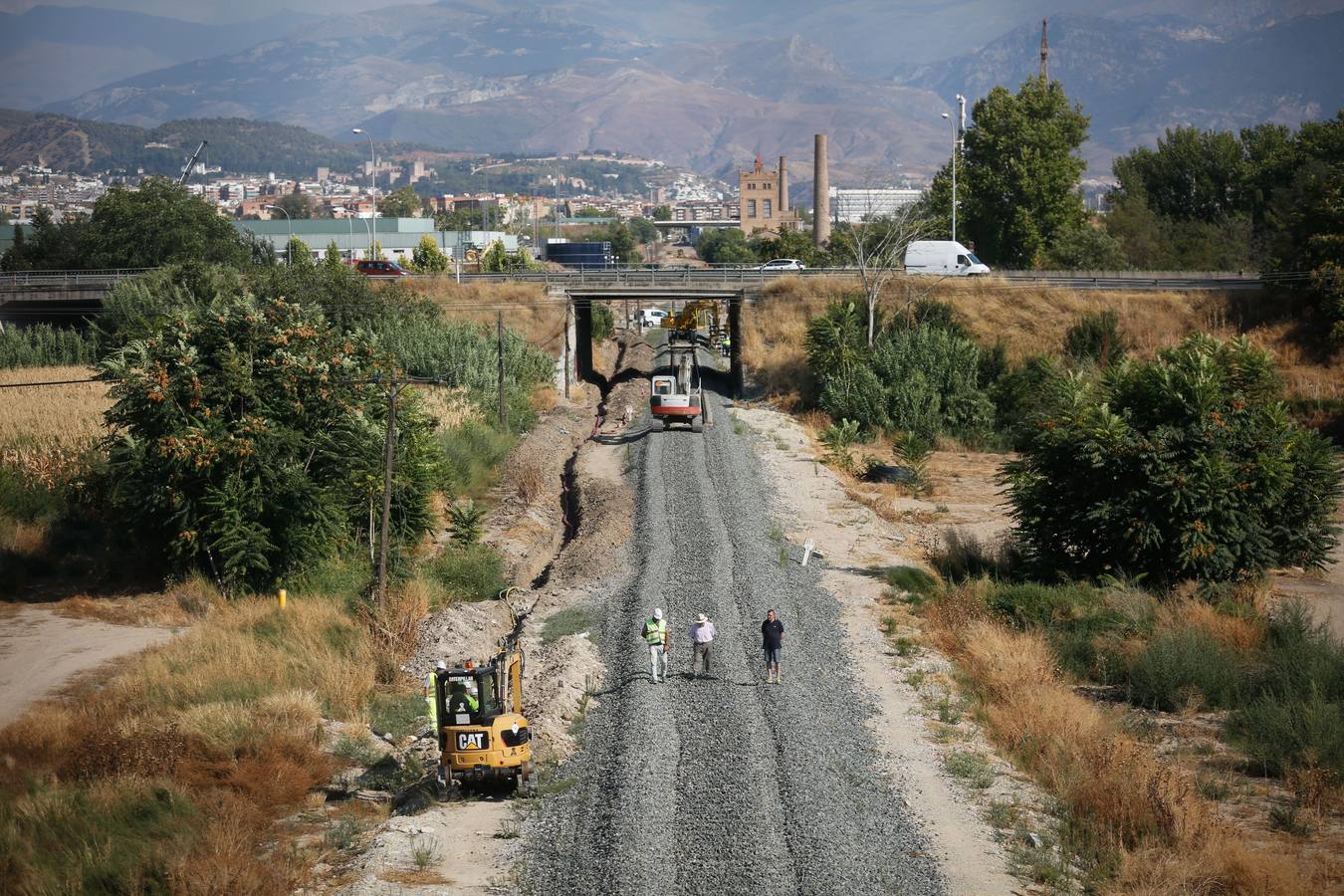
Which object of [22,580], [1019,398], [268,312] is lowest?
[22,580]

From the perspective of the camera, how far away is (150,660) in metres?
26.4

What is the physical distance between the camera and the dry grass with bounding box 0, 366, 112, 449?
43938 millimetres

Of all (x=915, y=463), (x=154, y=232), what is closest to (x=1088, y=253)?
(x=915, y=463)

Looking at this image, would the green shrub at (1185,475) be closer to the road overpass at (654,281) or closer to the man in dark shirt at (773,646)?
the man in dark shirt at (773,646)

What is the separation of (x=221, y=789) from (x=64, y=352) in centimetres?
5359

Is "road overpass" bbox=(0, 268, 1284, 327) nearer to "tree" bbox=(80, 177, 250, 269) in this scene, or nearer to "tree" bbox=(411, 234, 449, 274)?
"tree" bbox=(80, 177, 250, 269)

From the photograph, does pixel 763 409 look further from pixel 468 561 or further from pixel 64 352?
pixel 64 352

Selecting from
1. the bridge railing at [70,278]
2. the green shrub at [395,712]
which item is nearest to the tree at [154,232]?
the bridge railing at [70,278]

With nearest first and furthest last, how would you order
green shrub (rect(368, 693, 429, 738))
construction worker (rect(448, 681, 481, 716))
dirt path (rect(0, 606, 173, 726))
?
construction worker (rect(448, 681, 481, 716))
green shrub (rect(368, 693, 429, 738))
dirt path (rect(0, 606, 173, 726))

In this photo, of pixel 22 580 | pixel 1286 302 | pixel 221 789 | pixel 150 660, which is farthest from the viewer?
pixel 1286 302

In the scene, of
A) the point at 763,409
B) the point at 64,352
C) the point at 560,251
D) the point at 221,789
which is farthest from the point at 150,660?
the point at 560,251

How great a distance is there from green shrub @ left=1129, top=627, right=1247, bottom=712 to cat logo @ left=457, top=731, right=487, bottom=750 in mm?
13122

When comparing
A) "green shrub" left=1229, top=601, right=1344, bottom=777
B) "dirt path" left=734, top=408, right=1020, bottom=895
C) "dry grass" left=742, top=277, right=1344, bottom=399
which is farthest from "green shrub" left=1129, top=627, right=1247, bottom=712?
"dry grass" left=742, top=277, right=1344, bottom=399

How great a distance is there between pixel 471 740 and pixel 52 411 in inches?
1498
